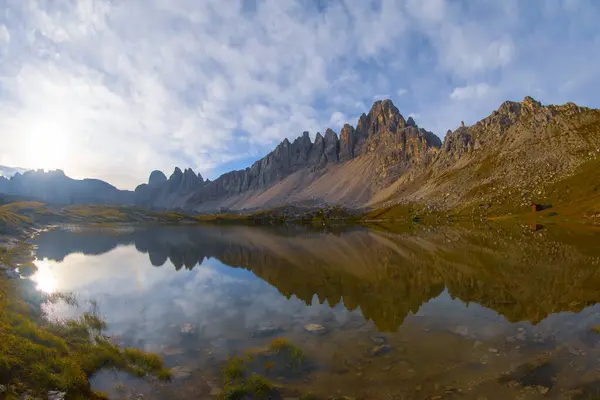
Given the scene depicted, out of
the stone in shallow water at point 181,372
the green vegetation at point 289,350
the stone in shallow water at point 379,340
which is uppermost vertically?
the stone in shallow water at point 379,340

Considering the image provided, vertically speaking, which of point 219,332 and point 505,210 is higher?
point 505,210

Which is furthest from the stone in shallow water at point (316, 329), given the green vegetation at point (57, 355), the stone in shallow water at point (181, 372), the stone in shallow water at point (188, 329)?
the green vegetation at point (57, 355)

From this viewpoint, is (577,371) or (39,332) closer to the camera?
(577,371)

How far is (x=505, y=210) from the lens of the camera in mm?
172375

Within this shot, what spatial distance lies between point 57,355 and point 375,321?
1926 cm

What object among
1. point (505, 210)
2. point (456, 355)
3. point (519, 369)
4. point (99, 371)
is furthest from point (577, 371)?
point (505, 210)

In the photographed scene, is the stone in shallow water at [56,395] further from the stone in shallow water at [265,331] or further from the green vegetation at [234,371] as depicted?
the stone in shallow water at [265,331]

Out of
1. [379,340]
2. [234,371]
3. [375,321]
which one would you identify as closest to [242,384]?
[234,371]

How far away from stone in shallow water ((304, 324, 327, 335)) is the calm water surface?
53 cm

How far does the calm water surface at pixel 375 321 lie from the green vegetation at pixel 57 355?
105cm

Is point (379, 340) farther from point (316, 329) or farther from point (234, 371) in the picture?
point (234, 371)

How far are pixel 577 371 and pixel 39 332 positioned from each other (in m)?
28.1

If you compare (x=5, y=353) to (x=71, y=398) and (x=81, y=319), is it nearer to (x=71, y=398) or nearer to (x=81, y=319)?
(x=71, y=398)

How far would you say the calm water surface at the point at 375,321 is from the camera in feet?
48.5
